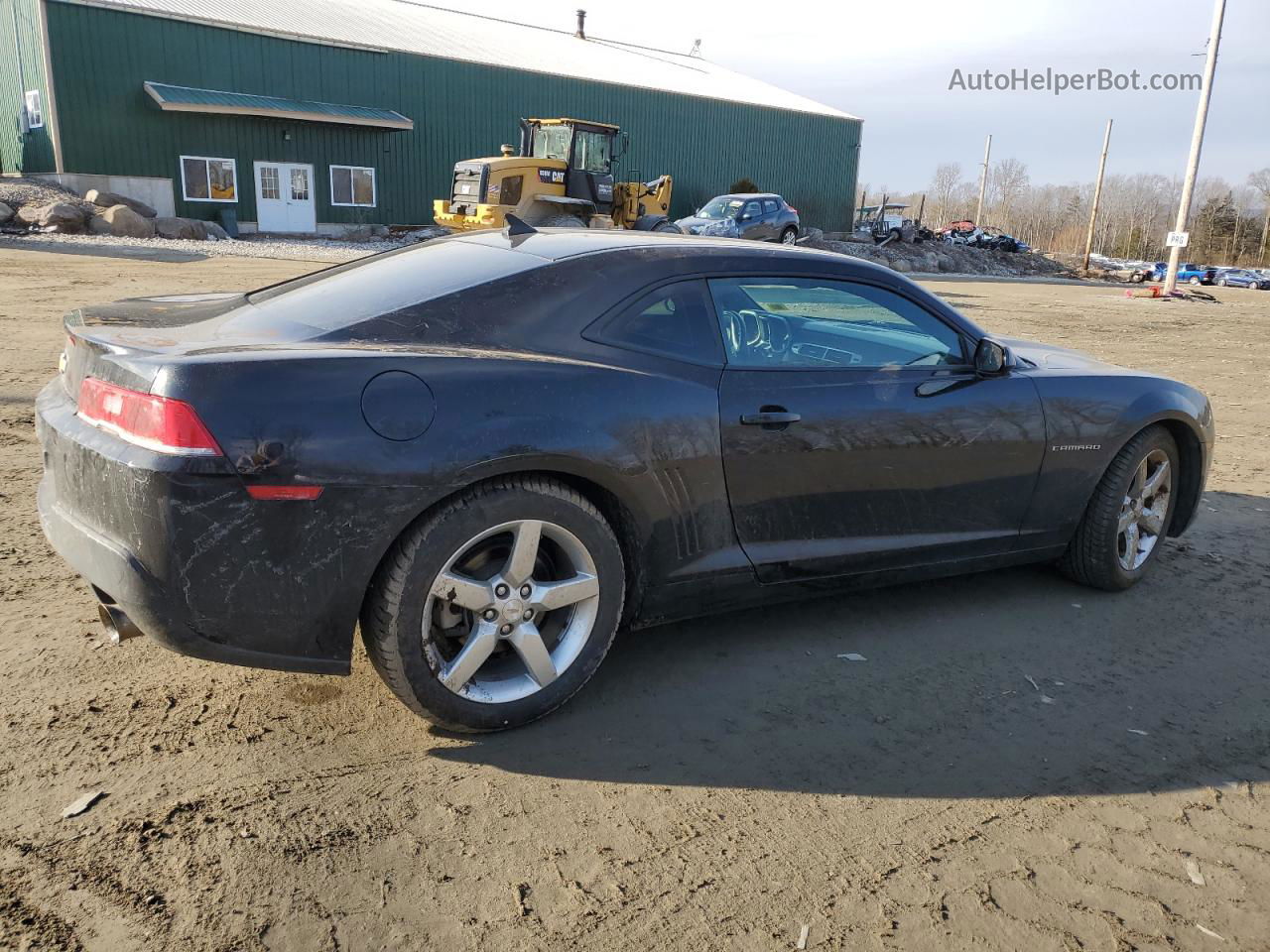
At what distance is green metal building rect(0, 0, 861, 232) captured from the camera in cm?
2686

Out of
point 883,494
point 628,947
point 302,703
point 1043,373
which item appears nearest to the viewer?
point 628,947

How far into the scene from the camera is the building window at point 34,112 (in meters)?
27.4

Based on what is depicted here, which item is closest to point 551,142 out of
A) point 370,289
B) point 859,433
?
point 370,289

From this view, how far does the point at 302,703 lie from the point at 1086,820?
93.0 inches

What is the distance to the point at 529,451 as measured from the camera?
2889 millimetres

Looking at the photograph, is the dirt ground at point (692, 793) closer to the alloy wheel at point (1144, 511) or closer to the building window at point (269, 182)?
the alloy wheel at point (1144, 511)

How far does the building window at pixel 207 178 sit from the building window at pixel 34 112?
146 inches

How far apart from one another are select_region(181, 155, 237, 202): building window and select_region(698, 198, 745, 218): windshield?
45.2 ft

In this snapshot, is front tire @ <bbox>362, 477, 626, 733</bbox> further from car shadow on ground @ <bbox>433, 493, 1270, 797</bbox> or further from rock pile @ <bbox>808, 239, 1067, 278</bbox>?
rock pile @ <bbox>808, 239, 1067, 278</bbox>

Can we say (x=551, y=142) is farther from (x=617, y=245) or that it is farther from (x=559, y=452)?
(x=559, y=452)

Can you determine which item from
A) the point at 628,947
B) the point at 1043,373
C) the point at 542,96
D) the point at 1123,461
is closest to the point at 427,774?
the point at 628,947

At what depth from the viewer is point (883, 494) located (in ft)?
12.2

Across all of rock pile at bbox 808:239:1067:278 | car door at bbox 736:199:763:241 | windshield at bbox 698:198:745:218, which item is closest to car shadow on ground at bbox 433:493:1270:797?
car door at bbox 736:199:763:241

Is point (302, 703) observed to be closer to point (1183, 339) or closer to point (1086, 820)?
point (1086, 820)
